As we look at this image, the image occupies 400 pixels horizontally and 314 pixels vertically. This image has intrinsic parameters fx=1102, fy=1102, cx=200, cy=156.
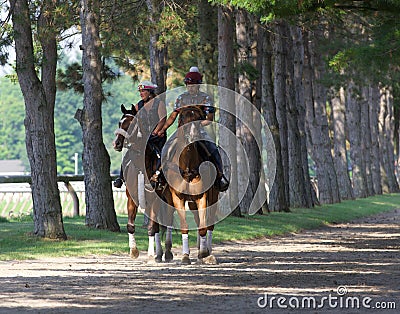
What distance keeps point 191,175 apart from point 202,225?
943 millimetres

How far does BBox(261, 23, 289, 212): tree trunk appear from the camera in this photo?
39.1 metres

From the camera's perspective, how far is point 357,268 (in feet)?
57.6

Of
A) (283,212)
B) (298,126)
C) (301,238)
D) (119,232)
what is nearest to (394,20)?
(301,238)

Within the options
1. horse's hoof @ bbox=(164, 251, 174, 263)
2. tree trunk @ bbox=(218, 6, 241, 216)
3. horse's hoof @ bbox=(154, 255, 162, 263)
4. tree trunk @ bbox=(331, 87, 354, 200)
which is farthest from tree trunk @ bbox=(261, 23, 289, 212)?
tree trunk @ bbox=(331, 87, 354, 200)

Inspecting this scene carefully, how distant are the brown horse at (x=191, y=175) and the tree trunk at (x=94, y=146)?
8.47 meters

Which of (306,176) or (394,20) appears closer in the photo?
(394,20)

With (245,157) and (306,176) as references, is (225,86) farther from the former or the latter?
(306,176)

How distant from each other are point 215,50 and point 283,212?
6.64 metres

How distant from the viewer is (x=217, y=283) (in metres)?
14.6

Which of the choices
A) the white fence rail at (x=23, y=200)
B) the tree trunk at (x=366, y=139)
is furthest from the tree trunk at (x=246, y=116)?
the tree trunk at (x=366, y=139)

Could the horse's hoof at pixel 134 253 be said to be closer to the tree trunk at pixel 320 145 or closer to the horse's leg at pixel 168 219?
the horse's leg at pixel 168 219

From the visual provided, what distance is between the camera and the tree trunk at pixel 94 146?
26.5 m

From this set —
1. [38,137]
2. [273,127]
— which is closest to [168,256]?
[38,137]

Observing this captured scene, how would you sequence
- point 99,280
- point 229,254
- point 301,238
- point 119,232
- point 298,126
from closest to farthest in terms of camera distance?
point 99,280
point 229,254
point 119,232
point 301,238
point 298,126
